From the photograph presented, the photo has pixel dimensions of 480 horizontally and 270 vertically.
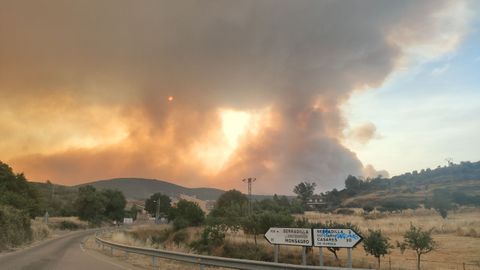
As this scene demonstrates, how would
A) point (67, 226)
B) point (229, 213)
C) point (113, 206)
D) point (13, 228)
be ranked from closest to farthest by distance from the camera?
1. point (13, 228)
2. point (229, 213)
3. point (67, 226)
4. point (113, 206)

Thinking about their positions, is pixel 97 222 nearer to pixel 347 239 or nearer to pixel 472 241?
pixel 472 241

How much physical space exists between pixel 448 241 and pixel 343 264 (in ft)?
68.0

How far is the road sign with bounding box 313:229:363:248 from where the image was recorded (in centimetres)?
1531

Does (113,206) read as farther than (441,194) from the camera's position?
Yes

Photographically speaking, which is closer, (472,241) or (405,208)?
(472,241)

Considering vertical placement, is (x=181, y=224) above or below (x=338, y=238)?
below

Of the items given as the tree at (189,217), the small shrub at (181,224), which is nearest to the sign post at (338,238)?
the small shrub at (181,224)

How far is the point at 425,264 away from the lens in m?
32.5

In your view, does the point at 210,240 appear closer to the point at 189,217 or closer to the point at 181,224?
the point at 181,224

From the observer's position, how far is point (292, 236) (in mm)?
17859

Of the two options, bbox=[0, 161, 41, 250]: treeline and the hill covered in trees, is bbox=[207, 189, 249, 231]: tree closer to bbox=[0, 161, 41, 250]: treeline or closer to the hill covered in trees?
bbox=[0, 161, 41, 250]: treeline

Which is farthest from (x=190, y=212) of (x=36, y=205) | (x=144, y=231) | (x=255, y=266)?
(x=255, y=266)

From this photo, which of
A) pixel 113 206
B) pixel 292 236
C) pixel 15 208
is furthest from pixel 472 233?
pixel 113 206

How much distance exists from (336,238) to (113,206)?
131 m
